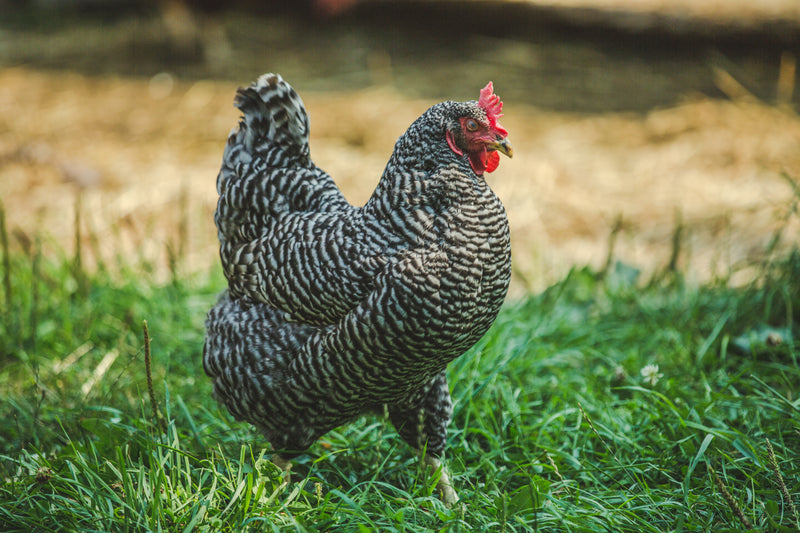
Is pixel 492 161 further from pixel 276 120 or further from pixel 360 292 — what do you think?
pixel 276 120

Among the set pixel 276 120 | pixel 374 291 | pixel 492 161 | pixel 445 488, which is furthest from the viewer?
pixel 276 120

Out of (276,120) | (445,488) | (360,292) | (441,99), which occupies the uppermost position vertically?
(276,120)

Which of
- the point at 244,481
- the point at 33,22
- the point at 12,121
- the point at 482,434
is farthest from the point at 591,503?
the point at 33,22

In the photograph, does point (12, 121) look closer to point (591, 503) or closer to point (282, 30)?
point (282, 30)

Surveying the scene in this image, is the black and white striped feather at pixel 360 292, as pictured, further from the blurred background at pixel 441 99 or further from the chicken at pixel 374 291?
the blurred background at pixel 441 99

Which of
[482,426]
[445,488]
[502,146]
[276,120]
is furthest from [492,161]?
[445,488]

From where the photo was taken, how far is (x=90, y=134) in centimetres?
704

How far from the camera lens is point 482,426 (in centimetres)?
300

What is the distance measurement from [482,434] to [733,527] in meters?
1.13

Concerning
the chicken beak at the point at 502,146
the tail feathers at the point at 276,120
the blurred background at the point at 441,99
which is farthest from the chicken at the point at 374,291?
the blurred background at the point at 441,99

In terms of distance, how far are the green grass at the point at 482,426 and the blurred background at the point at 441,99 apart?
0.39 m

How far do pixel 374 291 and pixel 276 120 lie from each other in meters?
1.10

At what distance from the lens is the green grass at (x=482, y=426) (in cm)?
238

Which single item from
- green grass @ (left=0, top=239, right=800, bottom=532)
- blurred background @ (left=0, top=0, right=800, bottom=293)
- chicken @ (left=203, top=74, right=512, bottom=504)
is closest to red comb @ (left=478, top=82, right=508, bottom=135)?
chicken @ (left=203, top=74, right=512, bottom=504)
